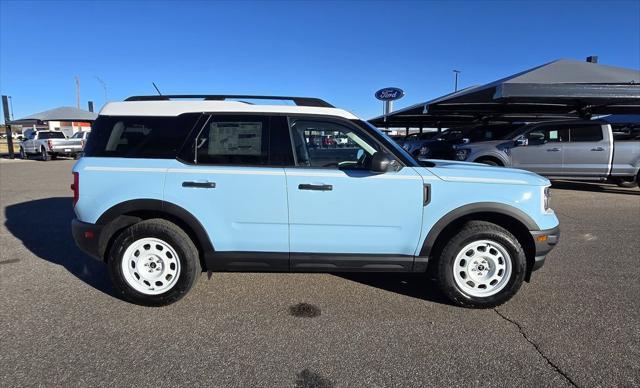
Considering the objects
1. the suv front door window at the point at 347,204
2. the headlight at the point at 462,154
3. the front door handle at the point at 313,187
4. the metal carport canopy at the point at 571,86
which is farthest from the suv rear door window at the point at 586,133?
the front door handle at the point at 313,187

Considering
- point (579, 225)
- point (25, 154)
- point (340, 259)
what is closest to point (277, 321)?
point (340, 259)

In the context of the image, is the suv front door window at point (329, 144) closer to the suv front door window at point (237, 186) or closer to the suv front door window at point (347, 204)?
the suv front door window at point (347, 204)

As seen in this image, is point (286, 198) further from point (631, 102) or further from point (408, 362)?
point (631, 102)

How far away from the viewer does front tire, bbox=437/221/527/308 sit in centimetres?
373

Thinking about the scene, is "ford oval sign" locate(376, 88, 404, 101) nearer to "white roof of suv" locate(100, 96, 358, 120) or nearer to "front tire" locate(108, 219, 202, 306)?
"white roof of suv" locate(100, 96, 358, 120)

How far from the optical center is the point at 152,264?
3820 millimetres

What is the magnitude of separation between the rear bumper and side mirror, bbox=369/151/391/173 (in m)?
2.52

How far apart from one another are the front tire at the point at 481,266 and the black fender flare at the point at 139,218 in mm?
2182

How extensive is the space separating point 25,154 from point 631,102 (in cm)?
3215

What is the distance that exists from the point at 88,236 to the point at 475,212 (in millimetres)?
3518

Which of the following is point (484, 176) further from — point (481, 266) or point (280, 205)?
point (280, 205)

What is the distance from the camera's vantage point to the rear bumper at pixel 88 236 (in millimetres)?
3775

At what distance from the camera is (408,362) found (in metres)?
2.92

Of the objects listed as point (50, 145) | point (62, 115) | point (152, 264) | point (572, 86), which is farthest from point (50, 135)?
point (572, 86)
